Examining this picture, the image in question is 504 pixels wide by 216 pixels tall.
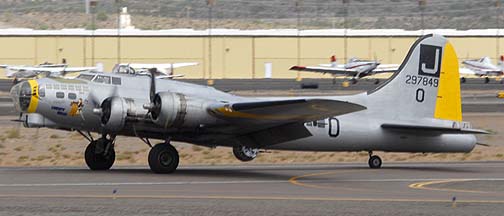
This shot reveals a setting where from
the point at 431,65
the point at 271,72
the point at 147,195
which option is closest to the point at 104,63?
the point at 271,72

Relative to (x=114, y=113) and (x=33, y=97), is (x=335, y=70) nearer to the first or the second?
(x=114, y=113)

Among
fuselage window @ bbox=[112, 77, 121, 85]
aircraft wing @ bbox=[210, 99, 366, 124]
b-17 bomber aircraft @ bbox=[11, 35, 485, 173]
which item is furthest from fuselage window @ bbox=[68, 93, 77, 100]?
aircraft wing @ bbox=[210, 99, 366, 124]

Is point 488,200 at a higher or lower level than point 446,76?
lower

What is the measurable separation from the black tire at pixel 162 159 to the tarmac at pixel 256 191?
0.30 meters

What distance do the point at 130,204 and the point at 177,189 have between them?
10.9 feet

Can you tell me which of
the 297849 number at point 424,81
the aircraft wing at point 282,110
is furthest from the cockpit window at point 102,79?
the 297849 number at point 424,81

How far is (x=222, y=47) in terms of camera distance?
107 meters

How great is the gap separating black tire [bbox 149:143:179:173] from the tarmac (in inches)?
11.7

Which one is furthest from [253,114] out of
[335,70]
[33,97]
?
[335,70]

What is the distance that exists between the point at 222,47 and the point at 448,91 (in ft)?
250

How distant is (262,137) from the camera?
28531 millimetres

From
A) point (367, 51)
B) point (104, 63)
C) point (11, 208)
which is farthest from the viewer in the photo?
point (367, 51)

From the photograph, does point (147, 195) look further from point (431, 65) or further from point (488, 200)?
point (431, 65)

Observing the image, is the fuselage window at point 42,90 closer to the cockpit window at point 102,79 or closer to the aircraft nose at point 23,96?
the aircraft nose at point 23,96
